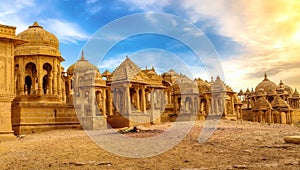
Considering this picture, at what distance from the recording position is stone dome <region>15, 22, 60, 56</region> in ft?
81.9

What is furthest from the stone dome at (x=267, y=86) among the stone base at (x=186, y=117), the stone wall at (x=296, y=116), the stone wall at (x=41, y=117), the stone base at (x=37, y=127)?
the stone base at (x=37, y=127)

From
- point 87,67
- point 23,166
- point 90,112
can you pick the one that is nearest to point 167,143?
point 23,166

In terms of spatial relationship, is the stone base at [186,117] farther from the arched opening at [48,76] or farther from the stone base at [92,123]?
the arched opening at [48,76]

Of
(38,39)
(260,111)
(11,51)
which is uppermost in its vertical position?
(38,39)

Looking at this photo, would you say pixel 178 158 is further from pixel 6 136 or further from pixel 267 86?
pixel 267 86

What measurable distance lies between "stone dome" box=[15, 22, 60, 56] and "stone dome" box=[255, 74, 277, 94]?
45306mm

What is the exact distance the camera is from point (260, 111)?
47.2 m

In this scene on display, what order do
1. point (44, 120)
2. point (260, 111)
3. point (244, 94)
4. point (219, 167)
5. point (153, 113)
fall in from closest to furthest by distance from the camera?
point (219, 167), point (44, 120), point (153, 113), point (260, 111), point (244, 94)

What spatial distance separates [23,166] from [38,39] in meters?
19.7

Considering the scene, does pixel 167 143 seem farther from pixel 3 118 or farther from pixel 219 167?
pixel 3 118

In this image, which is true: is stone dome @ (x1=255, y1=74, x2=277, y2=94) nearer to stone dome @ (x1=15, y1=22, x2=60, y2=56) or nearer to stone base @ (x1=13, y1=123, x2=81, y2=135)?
stone dome @ (x1=15, y1=22, x2=60, y2=56)

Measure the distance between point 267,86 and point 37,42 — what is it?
1938 inches

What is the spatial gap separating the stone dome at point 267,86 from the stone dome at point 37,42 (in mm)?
45306

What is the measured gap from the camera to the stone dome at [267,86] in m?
62.0
